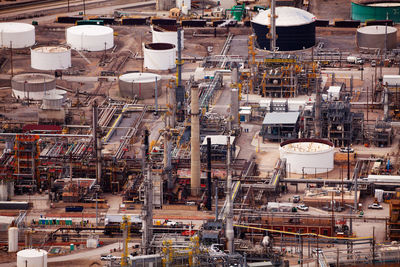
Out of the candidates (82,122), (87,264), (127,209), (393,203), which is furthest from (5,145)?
(393,203)

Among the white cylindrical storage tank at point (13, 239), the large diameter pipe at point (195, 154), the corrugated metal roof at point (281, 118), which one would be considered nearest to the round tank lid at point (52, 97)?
the corrugated metal roof at point (281, 118)

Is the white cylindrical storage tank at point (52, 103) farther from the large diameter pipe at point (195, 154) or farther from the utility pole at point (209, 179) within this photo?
the utility pole at point (209, 179)

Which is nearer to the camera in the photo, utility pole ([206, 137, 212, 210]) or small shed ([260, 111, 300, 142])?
utility pole ([206, 137, 212, 210])

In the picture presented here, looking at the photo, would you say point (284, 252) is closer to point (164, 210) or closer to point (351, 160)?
point (164, 210)

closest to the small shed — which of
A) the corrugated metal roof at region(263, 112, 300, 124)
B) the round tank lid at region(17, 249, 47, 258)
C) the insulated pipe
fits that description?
the corrugated metal roof at region(263, 112, 300, 124)

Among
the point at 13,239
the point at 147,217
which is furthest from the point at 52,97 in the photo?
the point at 147,217

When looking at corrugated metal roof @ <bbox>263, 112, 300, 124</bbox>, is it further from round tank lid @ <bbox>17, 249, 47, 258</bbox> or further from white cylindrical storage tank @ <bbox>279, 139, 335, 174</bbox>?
round tank lid @ <bbox>17, 249, 47, 258</bbox>

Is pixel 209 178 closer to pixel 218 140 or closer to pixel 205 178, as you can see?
pixel 205 178

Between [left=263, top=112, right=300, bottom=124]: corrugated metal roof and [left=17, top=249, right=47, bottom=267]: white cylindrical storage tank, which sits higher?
[left=263, top=112, right=300, bottom=124]: corrugated metal roof
